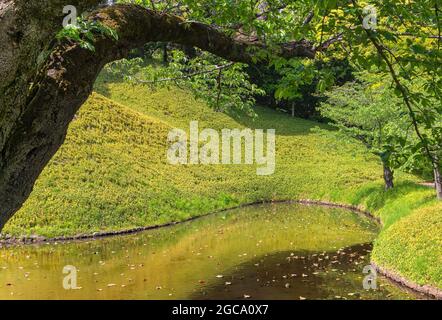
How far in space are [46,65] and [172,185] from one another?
24684 mm

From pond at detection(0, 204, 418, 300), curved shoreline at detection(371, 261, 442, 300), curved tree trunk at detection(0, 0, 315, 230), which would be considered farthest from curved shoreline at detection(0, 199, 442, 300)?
curved tree trunk at detection(0, 0, 315, 230)

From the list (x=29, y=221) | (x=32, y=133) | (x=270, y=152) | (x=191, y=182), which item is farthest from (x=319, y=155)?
(x=32, y=133)

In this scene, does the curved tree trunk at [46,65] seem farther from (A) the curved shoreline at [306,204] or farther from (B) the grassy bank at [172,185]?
(B) the grassy bank at [172,185]

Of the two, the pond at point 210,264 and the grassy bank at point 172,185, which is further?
the grassy bank at point 172,185

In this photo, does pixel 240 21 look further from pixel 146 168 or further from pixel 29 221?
pixel 146 168

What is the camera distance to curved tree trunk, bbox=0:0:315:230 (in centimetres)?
276

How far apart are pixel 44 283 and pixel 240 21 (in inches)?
411

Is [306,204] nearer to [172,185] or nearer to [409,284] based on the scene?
[172,185]

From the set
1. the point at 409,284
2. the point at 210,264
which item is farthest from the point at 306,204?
the point at 409,284

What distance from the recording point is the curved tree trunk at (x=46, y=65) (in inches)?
109

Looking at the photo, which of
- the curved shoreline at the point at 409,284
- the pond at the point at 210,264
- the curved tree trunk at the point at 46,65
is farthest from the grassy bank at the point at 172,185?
the curved tree trunk at the point at 46,65

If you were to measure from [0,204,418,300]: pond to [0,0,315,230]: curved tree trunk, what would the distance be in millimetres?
8481

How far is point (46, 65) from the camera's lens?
3832 millimetres

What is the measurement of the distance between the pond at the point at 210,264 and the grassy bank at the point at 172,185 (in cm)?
134
